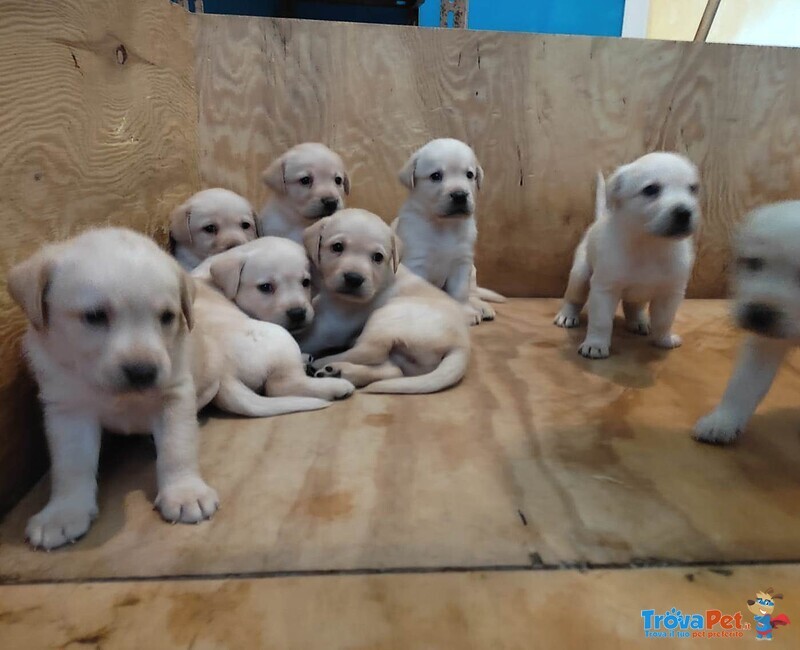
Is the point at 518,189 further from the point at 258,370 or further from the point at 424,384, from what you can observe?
the point at 258,370

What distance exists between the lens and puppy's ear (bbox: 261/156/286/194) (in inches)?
142

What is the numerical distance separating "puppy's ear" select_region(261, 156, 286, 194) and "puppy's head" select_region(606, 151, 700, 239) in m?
1.81

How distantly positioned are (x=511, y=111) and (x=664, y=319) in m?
1.61

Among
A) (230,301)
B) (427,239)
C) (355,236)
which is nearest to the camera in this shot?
(230,301)

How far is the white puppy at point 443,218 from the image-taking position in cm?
363

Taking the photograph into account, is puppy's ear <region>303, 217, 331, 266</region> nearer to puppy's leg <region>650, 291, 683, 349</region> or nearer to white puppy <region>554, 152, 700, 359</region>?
white puppy <region>554, 152, 700, 359</region>

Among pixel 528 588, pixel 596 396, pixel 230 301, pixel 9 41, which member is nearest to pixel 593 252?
pixel 596 396

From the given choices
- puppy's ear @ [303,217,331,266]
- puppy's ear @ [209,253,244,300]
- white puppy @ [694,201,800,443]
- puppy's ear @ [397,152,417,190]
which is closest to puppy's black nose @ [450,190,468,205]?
puppy's ear @ [397,152,417,190]

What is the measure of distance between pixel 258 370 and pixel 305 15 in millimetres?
6792

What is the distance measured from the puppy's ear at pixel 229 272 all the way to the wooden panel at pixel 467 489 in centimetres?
Answer: 77

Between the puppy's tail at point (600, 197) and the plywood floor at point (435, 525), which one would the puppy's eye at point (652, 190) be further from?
the plywood floor at point (435, 525)

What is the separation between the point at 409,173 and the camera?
3721mm

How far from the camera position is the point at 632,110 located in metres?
4.04

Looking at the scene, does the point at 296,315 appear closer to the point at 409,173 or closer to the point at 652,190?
the point at 409,173
